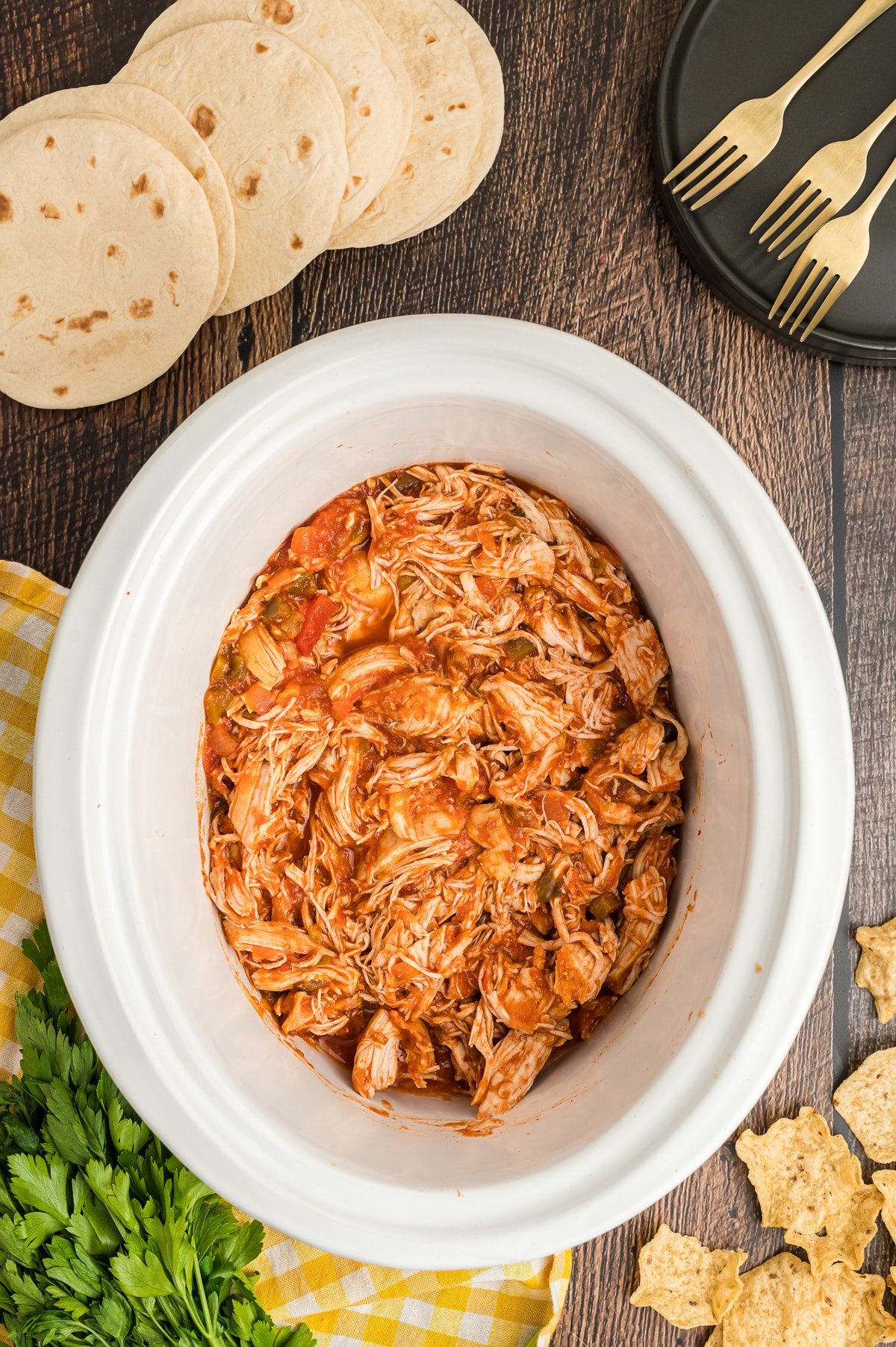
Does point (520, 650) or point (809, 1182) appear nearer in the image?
point (520, 650)

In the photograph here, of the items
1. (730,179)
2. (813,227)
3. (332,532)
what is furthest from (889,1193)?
(730,179)

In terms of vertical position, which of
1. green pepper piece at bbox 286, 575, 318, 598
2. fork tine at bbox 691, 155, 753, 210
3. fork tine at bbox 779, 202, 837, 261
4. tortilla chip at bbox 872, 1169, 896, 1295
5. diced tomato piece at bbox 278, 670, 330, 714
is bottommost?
tortilla chip at bbox 872, 1169, 896, 1295

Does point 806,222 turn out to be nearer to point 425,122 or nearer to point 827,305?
point 827,305

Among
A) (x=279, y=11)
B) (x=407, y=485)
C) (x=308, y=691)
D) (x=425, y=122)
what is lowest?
(x=308, y=691)

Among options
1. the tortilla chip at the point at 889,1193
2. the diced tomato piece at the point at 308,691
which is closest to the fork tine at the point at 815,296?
the diced tomato piece at the point at 308,691

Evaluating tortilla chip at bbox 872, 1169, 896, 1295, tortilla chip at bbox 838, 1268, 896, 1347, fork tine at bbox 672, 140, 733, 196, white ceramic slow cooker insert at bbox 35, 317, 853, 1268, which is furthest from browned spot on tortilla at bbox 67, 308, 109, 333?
tortilla chip at bbox 838, 1268, 896, 1347

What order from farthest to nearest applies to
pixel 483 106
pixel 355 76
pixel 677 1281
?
pixel 677 1281 → pixel 483 106 → pixel 355 76

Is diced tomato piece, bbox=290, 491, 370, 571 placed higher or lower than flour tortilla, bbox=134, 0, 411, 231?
lower

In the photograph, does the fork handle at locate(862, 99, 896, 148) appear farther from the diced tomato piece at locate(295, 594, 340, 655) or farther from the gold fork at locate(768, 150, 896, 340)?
the diced tomato piece at locate(295, 594, 340, 655)
